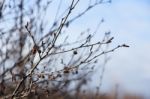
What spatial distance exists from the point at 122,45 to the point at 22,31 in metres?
5.34

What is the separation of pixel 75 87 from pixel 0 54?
345 cm

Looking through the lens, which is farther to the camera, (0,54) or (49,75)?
(0,54)

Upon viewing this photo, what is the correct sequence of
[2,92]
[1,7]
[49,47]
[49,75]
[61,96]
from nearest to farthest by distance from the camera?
[49,47] < [49,75] < [2,92] < [1,7] < [61,96]

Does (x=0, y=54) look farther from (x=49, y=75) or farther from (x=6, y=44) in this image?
(x=49, y=75)

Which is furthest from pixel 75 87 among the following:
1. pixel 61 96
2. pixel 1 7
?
pixel 1 7

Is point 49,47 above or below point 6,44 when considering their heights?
below

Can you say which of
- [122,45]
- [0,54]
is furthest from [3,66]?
[122,45]

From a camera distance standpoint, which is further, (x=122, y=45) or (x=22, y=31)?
(x=22, y=31)

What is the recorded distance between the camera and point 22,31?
945 cm

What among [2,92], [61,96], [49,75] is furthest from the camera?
[61,96]

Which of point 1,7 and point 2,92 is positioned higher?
point 1,7

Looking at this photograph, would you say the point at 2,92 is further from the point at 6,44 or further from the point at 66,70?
the point at 6,44

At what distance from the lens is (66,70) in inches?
177

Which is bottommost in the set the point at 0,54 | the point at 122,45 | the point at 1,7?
the point at 122,45
